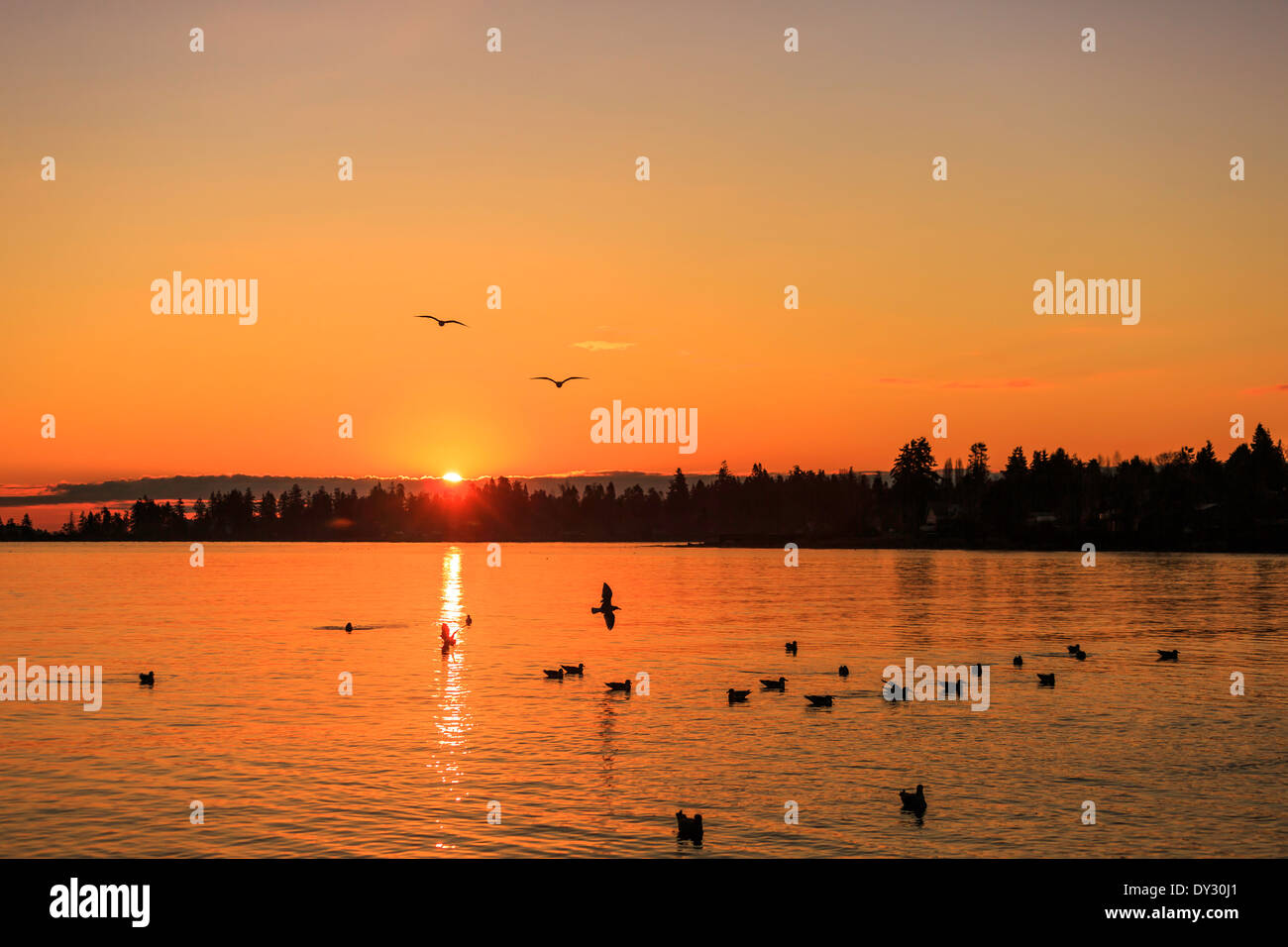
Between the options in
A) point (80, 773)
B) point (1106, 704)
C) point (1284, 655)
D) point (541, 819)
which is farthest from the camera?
point (1284, 655)

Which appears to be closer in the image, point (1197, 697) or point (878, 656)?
point (1197, 697)

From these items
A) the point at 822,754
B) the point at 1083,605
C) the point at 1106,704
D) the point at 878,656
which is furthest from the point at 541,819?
the point at 1083,605

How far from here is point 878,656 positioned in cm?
6719

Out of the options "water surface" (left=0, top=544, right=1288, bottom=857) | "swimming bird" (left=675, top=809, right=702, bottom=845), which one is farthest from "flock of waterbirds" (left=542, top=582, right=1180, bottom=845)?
"water surface" (left=0, top=544, right=1288, bottom=857)

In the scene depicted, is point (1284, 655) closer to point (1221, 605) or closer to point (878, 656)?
point (878, 656)

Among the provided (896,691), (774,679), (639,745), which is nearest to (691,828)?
(639,745)

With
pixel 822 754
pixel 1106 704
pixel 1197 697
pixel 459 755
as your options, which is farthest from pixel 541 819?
pixel 1197 697

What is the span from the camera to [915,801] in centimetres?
2950

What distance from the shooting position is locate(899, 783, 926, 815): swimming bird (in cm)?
2941

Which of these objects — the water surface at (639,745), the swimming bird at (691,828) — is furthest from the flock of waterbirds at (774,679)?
the swimming bird at (691,828)

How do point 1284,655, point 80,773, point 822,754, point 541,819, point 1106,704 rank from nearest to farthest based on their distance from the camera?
1. point 541,819
2. point 80,773
3. point 822,754
4. point 1106,704
5. point 1284,655

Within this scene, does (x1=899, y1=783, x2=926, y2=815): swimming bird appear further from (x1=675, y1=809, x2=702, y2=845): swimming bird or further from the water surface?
(x1=675, y1=809, x2=702, y2=845): swimming bird
